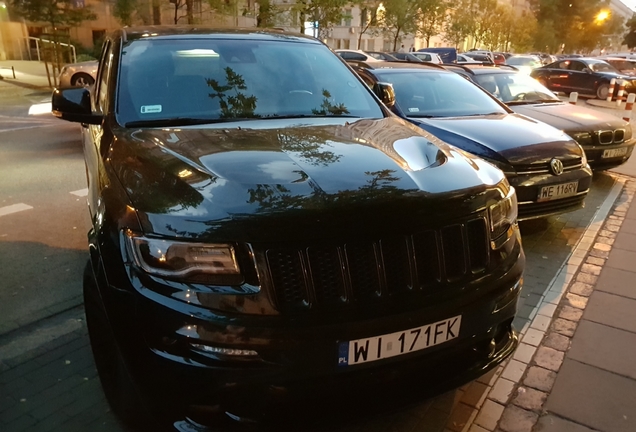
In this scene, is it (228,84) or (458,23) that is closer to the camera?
(228,84)

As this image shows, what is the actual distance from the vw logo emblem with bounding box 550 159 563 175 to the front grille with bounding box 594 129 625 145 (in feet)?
7.54

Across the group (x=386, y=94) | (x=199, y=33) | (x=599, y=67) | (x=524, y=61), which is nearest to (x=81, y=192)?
(x=199, y=33)

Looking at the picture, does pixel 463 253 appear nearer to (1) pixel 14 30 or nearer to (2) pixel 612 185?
(2) pixel 612 185

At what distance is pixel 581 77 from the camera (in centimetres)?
2106

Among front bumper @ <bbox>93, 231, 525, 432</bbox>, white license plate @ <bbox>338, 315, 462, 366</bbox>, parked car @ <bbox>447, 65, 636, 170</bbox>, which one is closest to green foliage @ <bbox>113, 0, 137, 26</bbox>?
parked car @ <bbox>447, 65, 636, 170</bbox>

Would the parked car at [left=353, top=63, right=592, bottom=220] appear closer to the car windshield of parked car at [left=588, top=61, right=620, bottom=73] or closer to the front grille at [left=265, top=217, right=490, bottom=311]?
the front grille at [left=265, top=217, right=490, bottom=311]

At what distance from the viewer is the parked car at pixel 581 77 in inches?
808

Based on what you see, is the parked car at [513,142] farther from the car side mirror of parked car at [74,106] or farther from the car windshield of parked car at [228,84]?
the car side mirror of parked car at [74,106]

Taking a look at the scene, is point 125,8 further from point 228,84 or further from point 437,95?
point 228,84

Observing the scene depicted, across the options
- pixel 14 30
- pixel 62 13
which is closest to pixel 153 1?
pixel 62 13

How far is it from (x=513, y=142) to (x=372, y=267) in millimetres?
3611

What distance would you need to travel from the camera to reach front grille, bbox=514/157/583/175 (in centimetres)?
495

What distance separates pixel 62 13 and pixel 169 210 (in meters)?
20.6

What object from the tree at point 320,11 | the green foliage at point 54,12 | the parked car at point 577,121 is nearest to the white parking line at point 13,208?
the parked car at point 577,121
